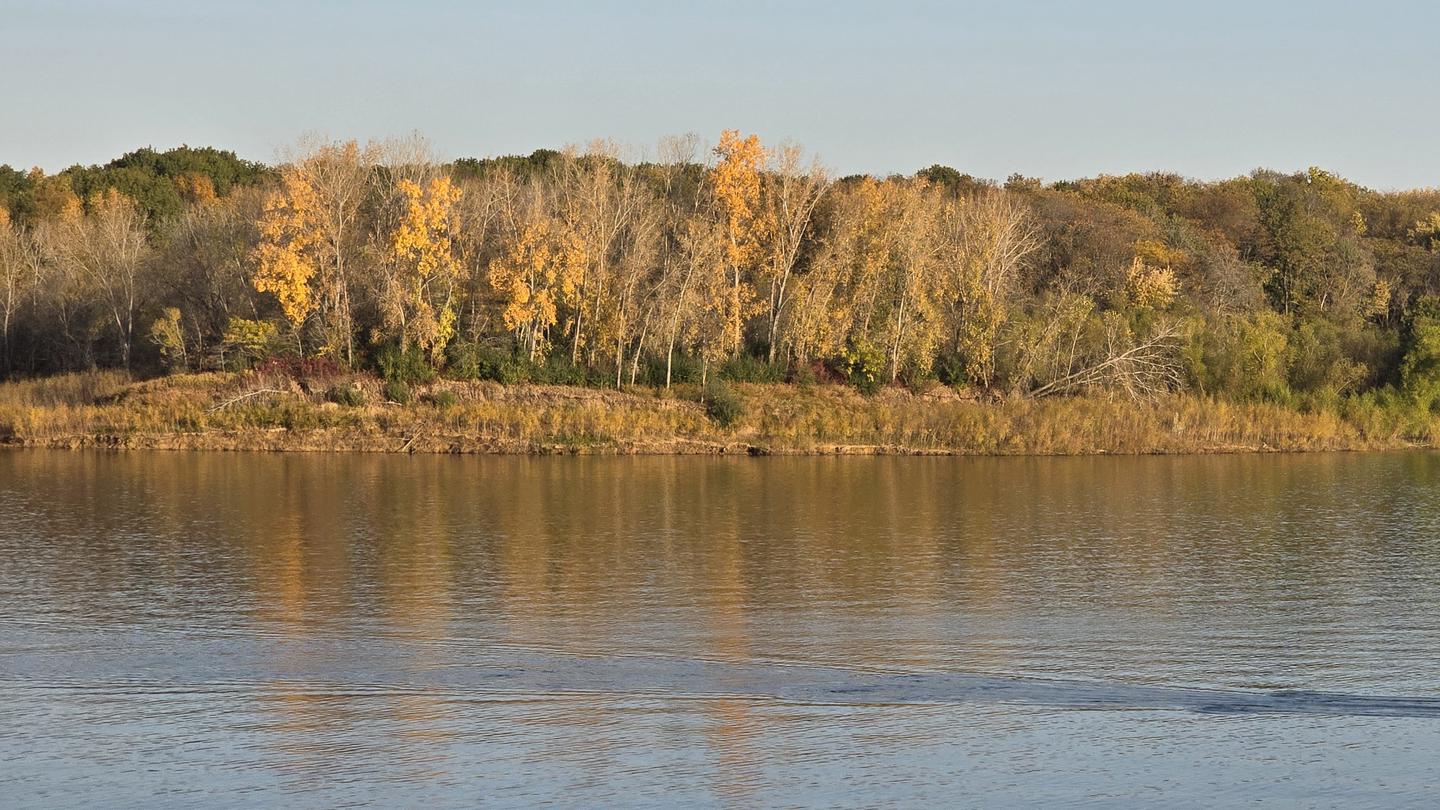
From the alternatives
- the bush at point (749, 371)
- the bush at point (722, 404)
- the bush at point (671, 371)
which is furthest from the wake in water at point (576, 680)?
the bush at point (749, 371)

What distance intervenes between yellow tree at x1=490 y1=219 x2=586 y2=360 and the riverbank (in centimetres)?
309

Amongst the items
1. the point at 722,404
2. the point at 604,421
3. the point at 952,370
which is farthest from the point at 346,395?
the point at 952,370

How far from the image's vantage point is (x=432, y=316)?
59.3 meters

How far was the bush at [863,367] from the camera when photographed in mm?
64188

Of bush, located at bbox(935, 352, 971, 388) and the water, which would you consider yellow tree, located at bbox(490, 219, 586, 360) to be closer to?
bush, located at bbox(935, 352, 971, 388)

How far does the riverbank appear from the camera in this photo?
56.5 meters

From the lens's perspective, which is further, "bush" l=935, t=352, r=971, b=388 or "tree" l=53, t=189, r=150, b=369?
"tree" l=53, t=189, r=150, b=369

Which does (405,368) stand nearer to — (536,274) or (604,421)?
(536,274)

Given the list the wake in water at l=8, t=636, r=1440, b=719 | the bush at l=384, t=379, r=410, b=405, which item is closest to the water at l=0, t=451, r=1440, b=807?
the wake in water at l=8, t=636, r=1440, b=719

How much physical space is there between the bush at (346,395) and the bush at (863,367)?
66.9 feet

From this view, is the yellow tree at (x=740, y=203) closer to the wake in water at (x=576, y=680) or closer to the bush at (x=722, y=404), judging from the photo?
the bush at (x=722, y=404)

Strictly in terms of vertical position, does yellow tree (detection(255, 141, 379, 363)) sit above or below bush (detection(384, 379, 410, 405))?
above

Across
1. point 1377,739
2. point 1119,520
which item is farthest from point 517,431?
point 1377,739

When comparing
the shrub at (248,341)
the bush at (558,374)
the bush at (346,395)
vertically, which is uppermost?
the shrub at (248,341)
